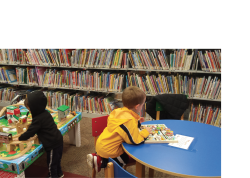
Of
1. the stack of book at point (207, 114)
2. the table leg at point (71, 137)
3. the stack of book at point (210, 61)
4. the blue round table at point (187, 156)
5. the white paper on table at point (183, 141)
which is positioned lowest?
the table leg at point (71, 137)

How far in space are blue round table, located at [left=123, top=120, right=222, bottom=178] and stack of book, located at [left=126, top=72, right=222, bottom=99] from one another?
1.33m

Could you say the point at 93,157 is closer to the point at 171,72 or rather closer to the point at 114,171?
the point at 114,171

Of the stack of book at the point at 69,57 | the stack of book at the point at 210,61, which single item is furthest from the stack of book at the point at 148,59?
the stack of book at the point at 210,61

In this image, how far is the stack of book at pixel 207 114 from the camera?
2.84 meters

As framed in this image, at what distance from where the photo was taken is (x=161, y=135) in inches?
58.9

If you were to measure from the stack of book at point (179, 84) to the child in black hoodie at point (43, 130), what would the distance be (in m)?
1.73

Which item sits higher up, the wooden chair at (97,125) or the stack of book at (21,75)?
the stack of book at (21,75)

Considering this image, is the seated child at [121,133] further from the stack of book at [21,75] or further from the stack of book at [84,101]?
the stack of book at [21,75]

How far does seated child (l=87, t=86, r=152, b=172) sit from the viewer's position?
1.36 m

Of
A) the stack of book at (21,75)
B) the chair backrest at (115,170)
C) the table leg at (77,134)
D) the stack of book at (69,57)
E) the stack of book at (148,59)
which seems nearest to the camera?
the chair backrest at (115,170)

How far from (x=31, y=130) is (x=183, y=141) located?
1.34m

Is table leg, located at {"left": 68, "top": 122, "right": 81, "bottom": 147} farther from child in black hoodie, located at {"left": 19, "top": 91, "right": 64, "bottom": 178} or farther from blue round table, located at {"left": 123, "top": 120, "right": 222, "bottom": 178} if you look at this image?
blue round table, located at {"left": 123, "top": 120, "right": 222, "bottom": 178}
